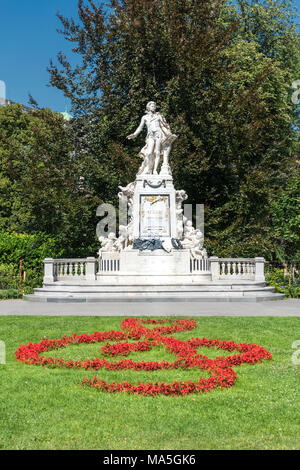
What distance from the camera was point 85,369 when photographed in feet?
20.4

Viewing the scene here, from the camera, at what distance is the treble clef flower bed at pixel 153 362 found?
5203 mm

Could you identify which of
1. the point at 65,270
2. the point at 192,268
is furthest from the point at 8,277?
the point at 192,268

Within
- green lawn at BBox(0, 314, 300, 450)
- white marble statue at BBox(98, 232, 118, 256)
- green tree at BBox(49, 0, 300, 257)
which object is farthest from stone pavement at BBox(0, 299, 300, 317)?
green tree at BBox(49, 0, 300, 257)

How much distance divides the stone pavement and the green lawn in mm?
4839

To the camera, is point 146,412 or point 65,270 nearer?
point 146,412

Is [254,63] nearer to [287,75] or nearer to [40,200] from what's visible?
[287,75]

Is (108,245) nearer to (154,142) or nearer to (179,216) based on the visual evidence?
(179,216)

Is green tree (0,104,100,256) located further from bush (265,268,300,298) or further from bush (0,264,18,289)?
bush (265,268,300,298)

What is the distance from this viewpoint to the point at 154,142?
2059cm

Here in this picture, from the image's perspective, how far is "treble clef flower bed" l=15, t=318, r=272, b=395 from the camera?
5.20 meters

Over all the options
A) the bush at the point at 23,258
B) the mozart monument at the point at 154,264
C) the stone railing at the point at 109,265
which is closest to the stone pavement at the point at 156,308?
the mozart monument at the point at 154,264

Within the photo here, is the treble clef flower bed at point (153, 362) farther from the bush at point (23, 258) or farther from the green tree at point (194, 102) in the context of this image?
the green tree at point (194, 102)

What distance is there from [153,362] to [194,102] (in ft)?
75.5

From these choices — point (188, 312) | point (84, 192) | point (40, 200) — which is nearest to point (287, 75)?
point (84, 192)
